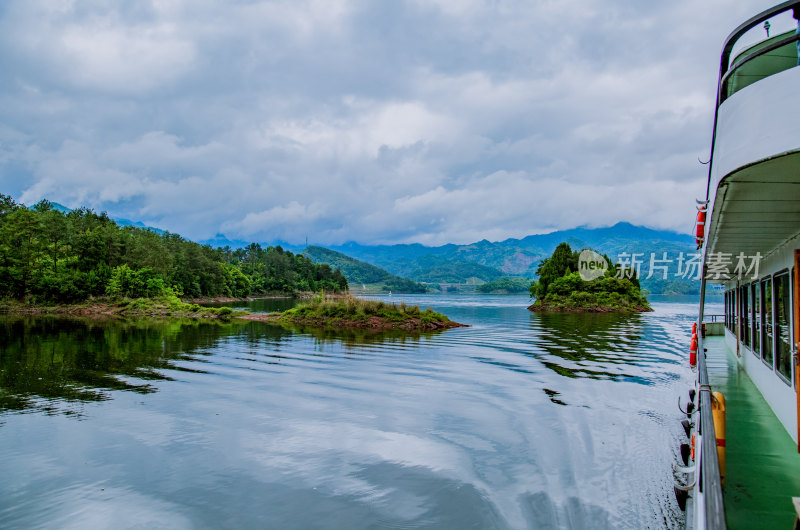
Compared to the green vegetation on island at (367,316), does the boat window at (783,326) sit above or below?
above

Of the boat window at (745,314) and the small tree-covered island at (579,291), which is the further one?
the small tree-covered island at (579,291)

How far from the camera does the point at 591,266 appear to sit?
2539 inches

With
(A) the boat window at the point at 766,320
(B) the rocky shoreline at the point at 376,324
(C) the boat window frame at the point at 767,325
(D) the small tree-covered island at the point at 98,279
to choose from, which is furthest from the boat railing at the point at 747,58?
(D) the small tree-covered island at the point at 98,279

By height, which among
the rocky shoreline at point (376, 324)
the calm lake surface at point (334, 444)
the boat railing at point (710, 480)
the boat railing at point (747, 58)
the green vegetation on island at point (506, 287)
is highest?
the green vegetation on island at point (506, 287)

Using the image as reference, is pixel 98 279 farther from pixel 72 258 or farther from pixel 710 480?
pixel 710 480

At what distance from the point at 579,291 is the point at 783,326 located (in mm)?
57206

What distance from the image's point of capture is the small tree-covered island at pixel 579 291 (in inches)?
2251

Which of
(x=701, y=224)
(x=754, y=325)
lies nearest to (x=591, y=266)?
(x=754, y=325)

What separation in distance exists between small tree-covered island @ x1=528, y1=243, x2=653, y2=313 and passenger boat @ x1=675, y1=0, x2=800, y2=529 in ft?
164

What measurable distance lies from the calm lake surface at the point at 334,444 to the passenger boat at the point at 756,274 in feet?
2.83

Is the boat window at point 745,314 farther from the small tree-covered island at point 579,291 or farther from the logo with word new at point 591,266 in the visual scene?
the logo with word new at point 591,266

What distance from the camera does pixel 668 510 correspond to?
510cm

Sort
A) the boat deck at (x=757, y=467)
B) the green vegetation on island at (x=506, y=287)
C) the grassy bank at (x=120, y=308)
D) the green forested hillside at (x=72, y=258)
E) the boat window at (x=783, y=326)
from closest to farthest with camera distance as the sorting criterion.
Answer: the boat deck at (x=757, y=467)
the boat window at (x=783, y=326)
the grassy bank at (x=120, y=308)
the green forested hillside at (x=72, y=258)
the green vegetation on island at (x=506, y=287)

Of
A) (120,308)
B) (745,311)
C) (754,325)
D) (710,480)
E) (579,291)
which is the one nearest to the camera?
(710,480)
